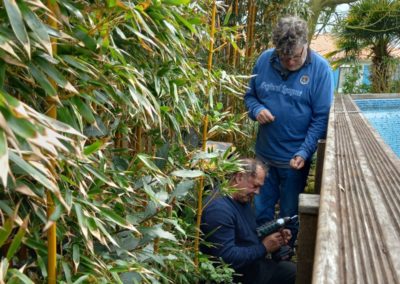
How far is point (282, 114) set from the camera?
3312 mm

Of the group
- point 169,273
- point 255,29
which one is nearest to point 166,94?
point 169,273

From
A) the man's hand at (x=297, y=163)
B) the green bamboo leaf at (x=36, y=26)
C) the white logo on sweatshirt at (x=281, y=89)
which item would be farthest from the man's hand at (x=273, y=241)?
the green bamboo leaf at (x=36, y=26)

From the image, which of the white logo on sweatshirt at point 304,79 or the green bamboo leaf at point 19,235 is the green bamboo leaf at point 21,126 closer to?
the green bamboo leaf at point 19,235

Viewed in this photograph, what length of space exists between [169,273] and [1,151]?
1.56 metres

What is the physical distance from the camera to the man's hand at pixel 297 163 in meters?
3.13

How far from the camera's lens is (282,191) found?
3412 millimetres

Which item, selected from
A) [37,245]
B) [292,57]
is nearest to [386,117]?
[292,57]

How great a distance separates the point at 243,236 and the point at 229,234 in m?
0.18

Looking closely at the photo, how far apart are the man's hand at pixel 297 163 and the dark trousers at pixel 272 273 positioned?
0.58 m

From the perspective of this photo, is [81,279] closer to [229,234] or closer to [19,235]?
[19,235]

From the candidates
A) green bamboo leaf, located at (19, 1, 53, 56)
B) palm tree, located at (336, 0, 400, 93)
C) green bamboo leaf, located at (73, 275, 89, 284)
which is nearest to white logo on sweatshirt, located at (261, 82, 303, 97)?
green bamboo leaf, located at (73, 275, 89, 284)

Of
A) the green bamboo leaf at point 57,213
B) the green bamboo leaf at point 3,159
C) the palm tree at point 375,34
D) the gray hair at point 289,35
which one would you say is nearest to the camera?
the green bamboo leaf at point 3,159

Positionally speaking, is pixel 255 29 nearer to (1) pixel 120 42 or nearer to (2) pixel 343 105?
(2) pixel 343 105

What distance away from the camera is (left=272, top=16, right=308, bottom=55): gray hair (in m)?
3.07
